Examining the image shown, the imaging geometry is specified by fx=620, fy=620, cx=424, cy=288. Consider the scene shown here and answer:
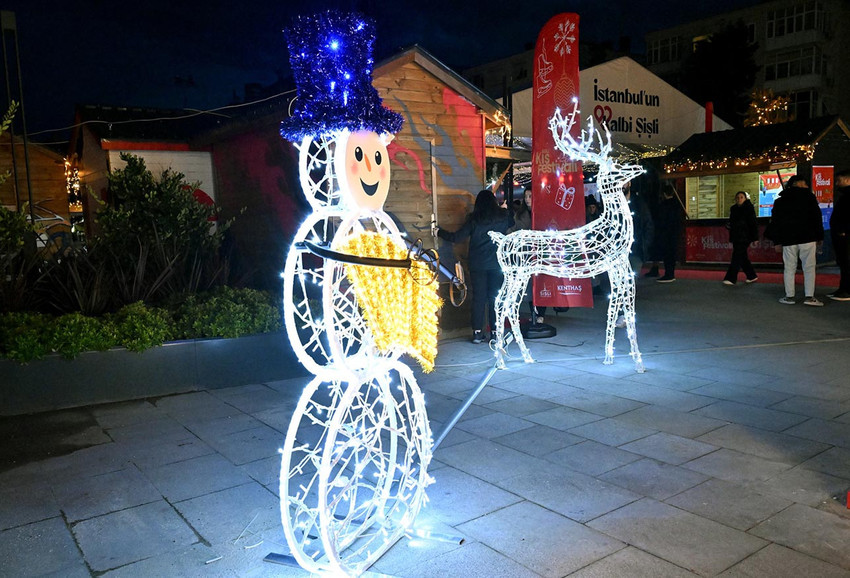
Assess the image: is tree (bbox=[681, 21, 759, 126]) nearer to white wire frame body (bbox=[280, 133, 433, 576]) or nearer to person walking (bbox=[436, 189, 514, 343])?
person walking (bbox=[436, 189, 514, 343])

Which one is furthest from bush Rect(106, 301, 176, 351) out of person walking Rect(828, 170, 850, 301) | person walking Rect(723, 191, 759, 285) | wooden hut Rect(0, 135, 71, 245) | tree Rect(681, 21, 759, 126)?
tree Rect(681, 21, 759, 126)

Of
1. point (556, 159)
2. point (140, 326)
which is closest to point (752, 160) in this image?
point (556, 159)

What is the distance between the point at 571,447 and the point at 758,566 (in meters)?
1.61

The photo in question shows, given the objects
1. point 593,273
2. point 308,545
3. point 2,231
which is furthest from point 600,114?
point 308,545

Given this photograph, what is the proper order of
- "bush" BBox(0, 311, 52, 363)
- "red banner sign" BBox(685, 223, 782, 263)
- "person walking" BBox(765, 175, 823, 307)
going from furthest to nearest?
"red banner sign" BBox(685, 223, 782, 263), "person walking" BBox(765, 175, 823, 307), "bush" BBox(0, 311, 52, 363)

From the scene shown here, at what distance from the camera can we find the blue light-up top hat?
8.74 feet

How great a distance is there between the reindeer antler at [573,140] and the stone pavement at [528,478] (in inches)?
86.1

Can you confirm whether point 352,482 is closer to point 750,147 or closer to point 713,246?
point 750,147

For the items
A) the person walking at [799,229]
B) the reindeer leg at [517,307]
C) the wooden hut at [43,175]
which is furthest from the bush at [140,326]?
the wooden hut at [43,175]

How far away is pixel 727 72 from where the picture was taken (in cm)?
3119

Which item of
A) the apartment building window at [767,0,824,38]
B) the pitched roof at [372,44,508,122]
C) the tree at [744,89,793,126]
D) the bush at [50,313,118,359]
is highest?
the apartment building window at [767,0,824,38]

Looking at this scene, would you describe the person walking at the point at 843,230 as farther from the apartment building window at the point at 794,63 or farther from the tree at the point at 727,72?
the apartment building window at the point at 794,63

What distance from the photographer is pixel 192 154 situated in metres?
10.4

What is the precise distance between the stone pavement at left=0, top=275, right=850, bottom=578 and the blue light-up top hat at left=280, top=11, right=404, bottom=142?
2028 millimetres
